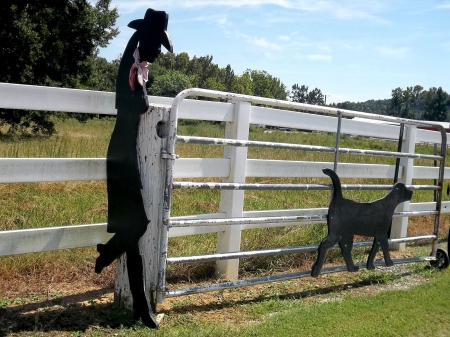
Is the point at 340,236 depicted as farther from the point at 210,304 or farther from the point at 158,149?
the point at 158,149

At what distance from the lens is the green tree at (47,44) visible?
1521 cm

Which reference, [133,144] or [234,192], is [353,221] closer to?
[234,192]

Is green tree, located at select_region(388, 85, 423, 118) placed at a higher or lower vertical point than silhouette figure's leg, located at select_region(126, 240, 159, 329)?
higher

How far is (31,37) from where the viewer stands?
15180 millimetres

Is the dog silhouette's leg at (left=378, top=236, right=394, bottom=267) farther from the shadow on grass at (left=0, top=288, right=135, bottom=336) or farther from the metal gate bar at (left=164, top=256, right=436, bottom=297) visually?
the shadow on grass at (left=0, top=288, right=135, bottom=336)

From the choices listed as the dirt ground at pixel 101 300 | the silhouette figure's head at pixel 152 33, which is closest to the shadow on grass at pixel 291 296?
the dirt ground at pixel 101 300

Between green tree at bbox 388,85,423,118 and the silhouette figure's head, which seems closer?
the silhouette figure's head

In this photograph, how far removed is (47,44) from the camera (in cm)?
1656

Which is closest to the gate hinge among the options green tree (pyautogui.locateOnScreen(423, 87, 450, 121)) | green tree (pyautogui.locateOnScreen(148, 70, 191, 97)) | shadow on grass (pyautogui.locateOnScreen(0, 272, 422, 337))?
shadow on grass (pyautogui.locateOnScreen(0, 272, 422, 337))

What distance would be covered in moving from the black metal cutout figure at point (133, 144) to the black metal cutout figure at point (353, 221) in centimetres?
167

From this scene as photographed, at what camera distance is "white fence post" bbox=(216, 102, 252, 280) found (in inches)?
180

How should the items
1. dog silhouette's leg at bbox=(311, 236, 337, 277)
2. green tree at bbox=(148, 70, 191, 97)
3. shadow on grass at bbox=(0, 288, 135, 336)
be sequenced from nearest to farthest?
shadow on grass at bbox=(0, 288, 135, 336), dog silhouette's leg at bbox=(311, 236, 337, 277), green tree at bbox=(148, 70, 191, 97)

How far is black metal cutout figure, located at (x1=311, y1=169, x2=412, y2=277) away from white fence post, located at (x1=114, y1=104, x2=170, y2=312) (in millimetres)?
1524

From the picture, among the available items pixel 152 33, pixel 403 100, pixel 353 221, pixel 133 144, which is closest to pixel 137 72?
pixel 152 33
